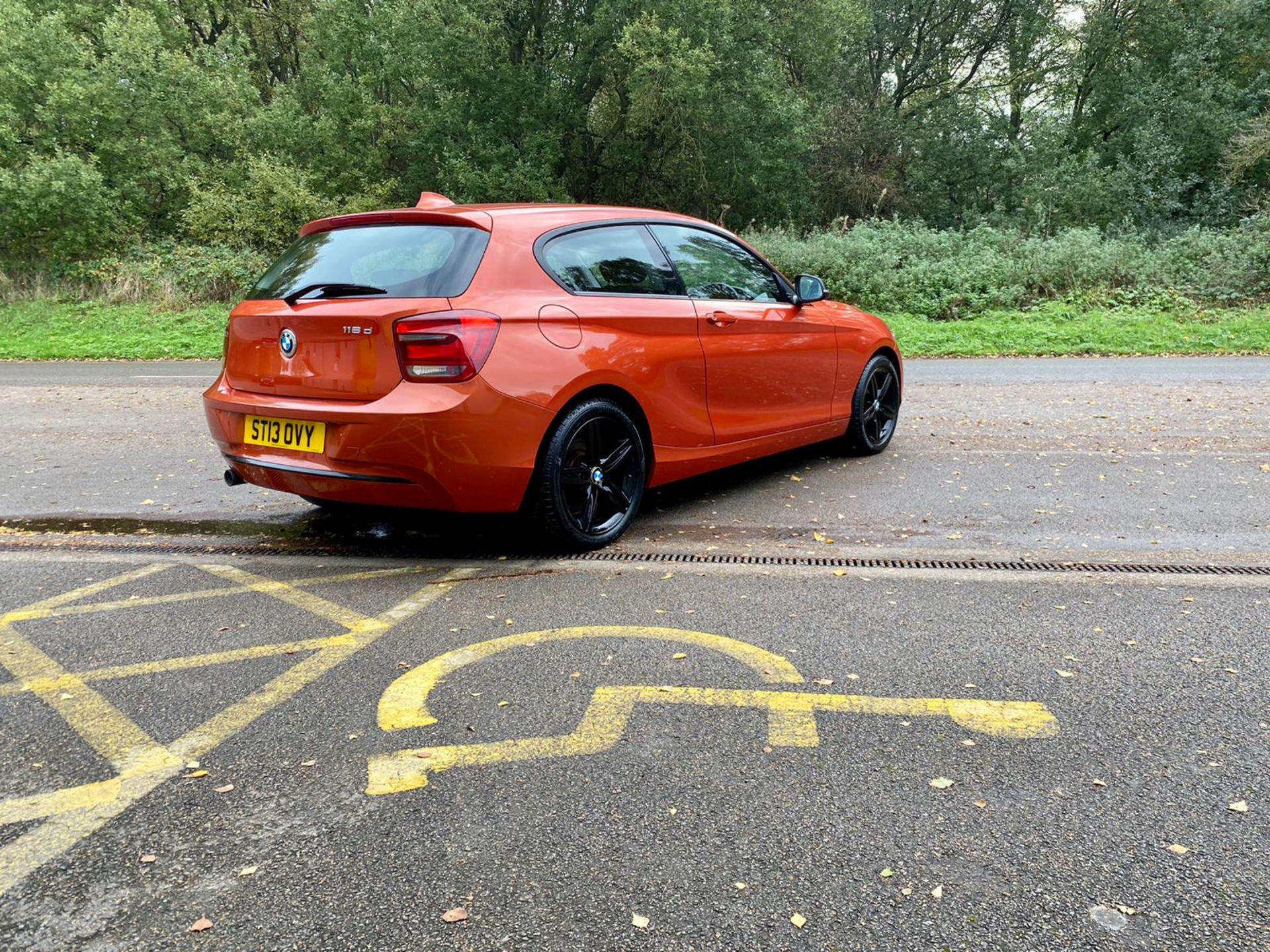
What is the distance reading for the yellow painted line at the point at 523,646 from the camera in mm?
2988

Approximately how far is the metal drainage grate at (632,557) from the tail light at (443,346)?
1070 mm

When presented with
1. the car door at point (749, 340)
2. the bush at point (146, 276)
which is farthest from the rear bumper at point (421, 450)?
the bush at point (146, 276)

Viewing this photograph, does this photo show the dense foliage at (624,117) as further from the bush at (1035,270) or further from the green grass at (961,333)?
the green grass at (961,333)

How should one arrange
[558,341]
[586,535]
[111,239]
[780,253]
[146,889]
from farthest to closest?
1. [111,239]
2. [780,253]
3. [586,535]
4. [558,341]
5. [146,889]

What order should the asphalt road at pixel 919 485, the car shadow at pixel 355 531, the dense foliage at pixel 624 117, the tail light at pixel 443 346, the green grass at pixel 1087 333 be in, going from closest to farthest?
1. the tail light at pixel 443 346
2. the car shadow at pixel 355 531
3. the asphalt road at pixel 919 485
4. the green grass at pixel 1087 333
5. the dense foliage at pixel 624 117

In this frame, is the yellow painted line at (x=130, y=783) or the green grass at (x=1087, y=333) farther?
the green grass at (x=1087, y=333)

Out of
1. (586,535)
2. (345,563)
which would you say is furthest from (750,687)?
(345,563)

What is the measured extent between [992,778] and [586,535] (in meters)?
2.58

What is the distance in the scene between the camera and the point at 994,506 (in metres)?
5.69

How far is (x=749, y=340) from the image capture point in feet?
18.5

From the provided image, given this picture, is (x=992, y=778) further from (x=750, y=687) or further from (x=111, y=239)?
(x=111, y=239)

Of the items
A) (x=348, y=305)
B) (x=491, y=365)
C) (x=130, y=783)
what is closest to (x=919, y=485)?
(x=491, y=365)

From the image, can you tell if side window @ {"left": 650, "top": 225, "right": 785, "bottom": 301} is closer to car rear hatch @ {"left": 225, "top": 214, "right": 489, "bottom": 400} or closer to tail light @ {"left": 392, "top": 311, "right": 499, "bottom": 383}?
car rear hatch @ {"left": 225, "top": 214, "right": 489, "bottom": 400}

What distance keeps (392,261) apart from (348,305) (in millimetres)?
306
